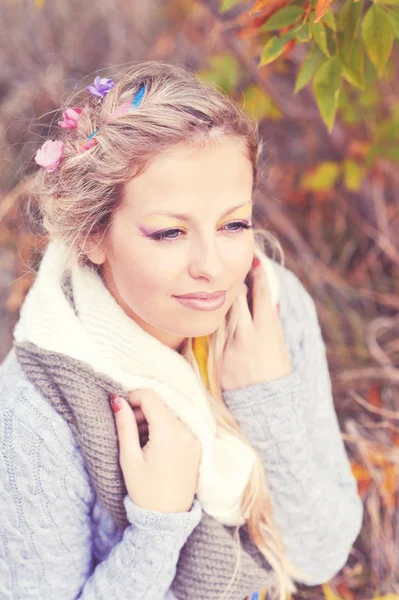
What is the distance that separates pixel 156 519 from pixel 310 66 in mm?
1066

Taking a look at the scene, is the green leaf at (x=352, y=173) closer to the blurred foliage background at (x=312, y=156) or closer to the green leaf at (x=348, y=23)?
the blurred foliage background at (x=312, y=156)

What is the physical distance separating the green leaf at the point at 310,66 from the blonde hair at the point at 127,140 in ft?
0.47

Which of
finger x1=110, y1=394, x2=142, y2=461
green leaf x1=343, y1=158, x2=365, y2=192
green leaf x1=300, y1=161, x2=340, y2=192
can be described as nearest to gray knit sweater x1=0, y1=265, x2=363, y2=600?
finger x1=110, y1=394, x2=142, y2=461

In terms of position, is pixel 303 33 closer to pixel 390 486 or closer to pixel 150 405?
pixel 150 405

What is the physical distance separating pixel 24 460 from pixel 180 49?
9.14ft

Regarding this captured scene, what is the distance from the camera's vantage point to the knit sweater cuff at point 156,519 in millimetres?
1330

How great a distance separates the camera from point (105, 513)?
4.92ft

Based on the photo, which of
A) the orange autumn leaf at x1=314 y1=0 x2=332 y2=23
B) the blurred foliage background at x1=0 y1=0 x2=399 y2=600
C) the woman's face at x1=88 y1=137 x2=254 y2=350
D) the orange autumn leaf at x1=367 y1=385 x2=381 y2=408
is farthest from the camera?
the orange autumn leaf at x1=367 y1=385 x2=381 y2=408

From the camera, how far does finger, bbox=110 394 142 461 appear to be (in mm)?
1337

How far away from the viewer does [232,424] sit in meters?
1.53

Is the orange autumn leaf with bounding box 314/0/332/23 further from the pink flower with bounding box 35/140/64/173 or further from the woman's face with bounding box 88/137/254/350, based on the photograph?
the pink flower with bounding box 35/140/64/173

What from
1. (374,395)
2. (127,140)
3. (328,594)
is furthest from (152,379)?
(374,395)

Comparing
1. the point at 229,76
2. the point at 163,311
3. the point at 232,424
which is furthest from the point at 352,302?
the point at 163,311

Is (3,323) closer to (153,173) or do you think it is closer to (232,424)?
(232,424)
